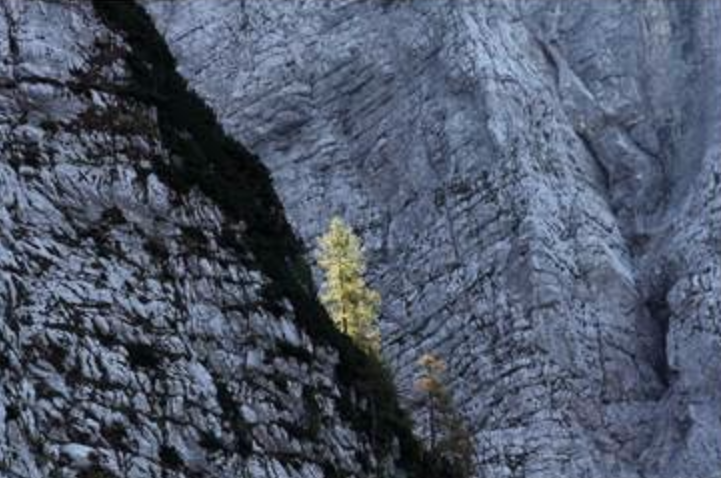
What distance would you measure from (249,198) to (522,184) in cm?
5772

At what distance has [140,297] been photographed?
143 feet

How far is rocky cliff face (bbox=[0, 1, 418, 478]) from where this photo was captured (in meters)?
38.6

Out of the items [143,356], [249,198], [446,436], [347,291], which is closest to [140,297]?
[143,356]

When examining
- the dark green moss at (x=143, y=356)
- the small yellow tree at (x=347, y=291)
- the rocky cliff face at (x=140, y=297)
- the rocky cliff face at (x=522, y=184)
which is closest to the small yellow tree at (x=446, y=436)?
the small yellow tree at (x=347, y=291)

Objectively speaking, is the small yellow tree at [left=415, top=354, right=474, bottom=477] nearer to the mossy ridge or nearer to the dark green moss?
the mossy ridge

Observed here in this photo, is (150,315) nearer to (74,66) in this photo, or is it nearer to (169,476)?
(169,476)

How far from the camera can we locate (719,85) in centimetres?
12075

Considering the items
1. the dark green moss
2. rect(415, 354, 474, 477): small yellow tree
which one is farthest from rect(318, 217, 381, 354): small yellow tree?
the dark green moss

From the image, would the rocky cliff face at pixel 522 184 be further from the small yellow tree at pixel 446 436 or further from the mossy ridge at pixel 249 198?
the mossy ridge at pixel 249 198

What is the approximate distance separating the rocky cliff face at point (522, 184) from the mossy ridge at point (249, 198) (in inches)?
1553

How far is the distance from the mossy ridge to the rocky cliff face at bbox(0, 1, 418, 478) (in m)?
0.12

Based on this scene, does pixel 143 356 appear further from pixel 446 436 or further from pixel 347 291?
pixel 347 291

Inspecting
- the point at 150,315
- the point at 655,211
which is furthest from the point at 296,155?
the point at 150,315

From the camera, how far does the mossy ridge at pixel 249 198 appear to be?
49781 millimetres
